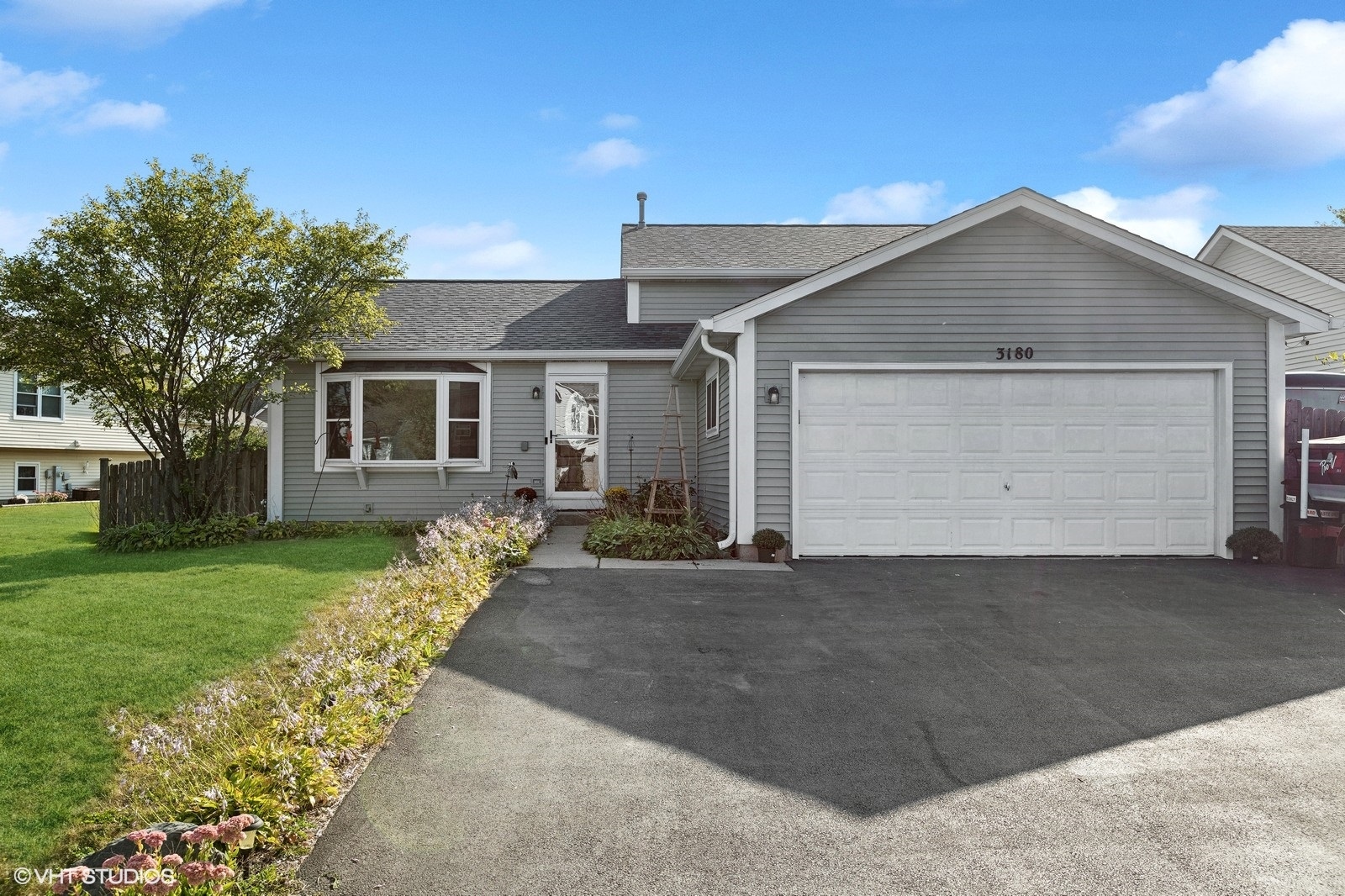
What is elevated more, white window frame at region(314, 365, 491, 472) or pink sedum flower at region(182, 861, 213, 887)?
white window frame at region(314, 365, 491, 472)

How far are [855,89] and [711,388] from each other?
5.40 meters

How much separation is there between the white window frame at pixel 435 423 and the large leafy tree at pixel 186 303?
650 mm

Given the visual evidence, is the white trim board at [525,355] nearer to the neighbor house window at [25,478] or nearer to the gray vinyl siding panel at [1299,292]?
the gray vinyl siding panel at [1299,292]

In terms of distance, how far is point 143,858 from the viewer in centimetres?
239

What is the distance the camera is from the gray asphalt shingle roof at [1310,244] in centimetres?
1353

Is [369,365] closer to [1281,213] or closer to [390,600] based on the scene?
[390,600]

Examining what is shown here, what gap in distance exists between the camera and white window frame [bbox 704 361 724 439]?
988cm

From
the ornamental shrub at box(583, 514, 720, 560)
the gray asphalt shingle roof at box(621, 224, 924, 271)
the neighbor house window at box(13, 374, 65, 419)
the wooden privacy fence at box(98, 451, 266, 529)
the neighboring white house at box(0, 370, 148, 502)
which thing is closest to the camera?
the ornamental shrub at box(583, 514, 720, 560)

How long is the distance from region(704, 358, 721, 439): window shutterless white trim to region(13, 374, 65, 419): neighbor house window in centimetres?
1974

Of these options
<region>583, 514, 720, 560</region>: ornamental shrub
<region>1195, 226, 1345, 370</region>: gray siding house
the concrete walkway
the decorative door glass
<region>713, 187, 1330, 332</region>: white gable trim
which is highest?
<region>1195, 226, 1345, 370</region>: gray siding house

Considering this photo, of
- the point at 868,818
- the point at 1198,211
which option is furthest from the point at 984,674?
the point at 1198,211

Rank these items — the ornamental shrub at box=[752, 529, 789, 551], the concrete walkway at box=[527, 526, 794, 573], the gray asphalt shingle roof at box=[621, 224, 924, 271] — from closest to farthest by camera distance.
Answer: the concrete walkway at box=[527, 526, 794, 573] < the ornamental shrub at box=[752, 529, 789, 551] < the gray asphalt shingle roof at box=[621, 224, 924, 271]

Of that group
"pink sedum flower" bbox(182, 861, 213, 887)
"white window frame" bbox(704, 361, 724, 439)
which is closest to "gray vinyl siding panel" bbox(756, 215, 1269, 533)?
"white window frame" bbox(704, 361, 724, 439)

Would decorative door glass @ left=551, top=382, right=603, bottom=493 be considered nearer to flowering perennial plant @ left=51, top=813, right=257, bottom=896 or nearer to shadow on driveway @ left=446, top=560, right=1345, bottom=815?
shadow on driveway @ left=446, top=560, right=1345, bottom=815
